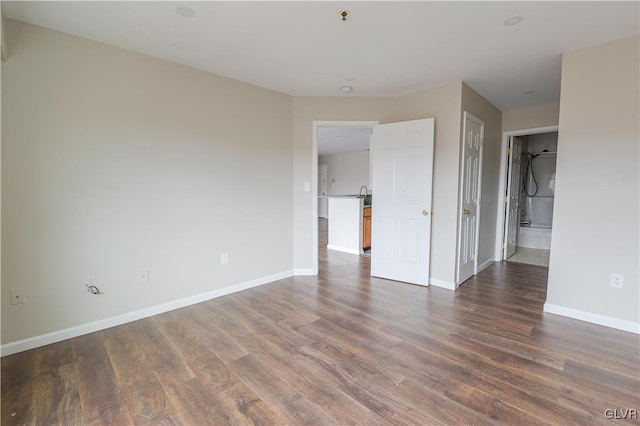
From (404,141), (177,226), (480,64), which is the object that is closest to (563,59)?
(480,64)

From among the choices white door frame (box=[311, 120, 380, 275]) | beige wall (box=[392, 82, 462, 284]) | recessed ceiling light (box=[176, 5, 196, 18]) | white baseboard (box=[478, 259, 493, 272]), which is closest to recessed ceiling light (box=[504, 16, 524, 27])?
beige wall (box=[392, 82, 462, 284])

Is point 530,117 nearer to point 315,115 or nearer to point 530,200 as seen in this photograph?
point 530,200

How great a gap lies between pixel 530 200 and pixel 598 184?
4360 mm

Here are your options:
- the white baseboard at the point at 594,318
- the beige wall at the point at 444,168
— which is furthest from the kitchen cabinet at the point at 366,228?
the white baseboard at the point at 594,318

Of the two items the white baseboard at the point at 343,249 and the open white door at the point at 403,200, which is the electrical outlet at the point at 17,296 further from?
the white baseboard at the point at 343,249

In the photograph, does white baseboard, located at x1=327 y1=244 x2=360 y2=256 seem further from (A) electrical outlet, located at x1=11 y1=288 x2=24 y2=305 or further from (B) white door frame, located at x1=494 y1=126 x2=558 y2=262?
(A) electrical outlet, located at x1=11 y1=288 x2=24 y2=305

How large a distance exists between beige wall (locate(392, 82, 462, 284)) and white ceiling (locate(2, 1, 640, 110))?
30cm

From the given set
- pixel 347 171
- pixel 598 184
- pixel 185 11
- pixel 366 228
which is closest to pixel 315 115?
pixel 185 11

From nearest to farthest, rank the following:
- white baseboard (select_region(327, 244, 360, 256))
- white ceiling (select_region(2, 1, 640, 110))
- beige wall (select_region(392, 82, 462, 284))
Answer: white ceiling (select_region(2, 1, 640, 110))
beige wall (select_region(392, 82, 462, 284))
white baseboard (select_region(327, 244, 360, 256))

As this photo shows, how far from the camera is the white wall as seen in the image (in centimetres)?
974

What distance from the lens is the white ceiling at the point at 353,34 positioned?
1993mm

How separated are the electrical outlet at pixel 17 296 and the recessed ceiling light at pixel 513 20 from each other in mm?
4036

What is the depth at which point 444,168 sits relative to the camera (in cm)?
354

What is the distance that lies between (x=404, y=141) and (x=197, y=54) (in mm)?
2420
